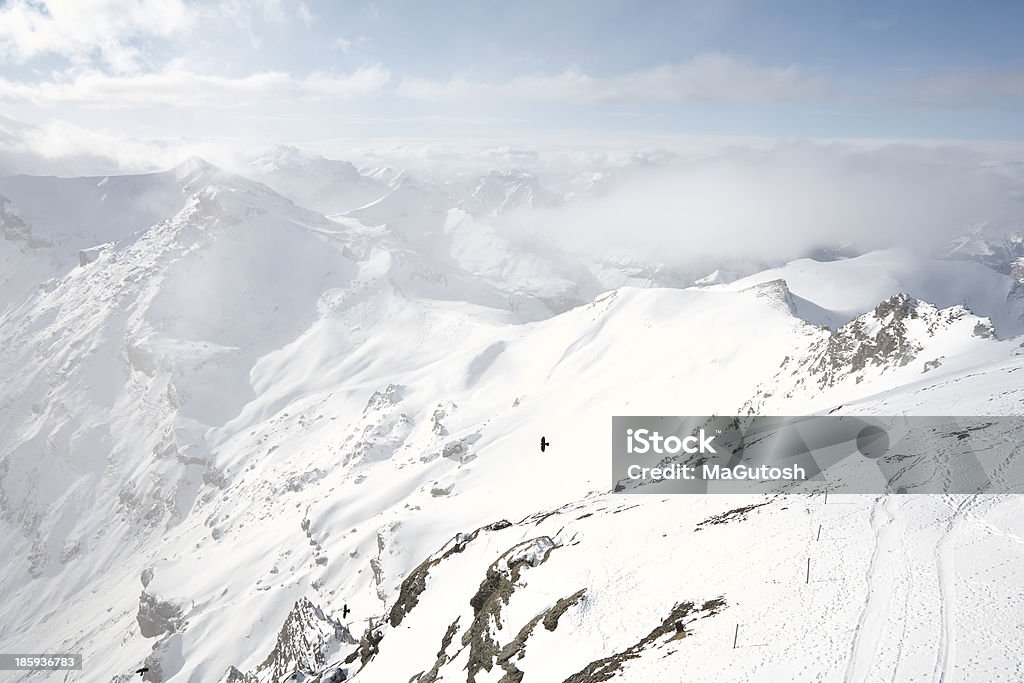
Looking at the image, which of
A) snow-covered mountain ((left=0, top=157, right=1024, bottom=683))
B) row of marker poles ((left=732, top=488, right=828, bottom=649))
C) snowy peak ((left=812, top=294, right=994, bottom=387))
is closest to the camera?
row of marker poles ((left=732, top=488, right=828, bottom=649))

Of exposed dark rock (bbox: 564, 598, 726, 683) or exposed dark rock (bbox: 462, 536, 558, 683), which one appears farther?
exposed dark rock (bbox: 462, 536, 558, 683)

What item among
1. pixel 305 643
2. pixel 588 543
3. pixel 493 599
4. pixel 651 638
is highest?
pixel 651 638

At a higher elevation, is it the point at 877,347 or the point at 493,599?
the point at 877,347

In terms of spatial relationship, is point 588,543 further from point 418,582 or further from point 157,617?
point 157,617

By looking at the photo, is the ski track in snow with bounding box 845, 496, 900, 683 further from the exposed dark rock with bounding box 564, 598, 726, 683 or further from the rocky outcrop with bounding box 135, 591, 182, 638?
the rocky outcrop with bounding box 135, 591, 182, 638

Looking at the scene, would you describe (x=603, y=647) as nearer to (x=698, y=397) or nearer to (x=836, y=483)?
(x=836, y=483)

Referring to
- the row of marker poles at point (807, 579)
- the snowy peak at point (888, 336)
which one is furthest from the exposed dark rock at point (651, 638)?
the snowy peak at point (888, 336)

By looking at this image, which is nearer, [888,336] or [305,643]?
[888,336]

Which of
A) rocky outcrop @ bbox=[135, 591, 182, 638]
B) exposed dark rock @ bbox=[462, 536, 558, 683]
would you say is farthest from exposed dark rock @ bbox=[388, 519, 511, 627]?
rocky outcrop @ bbox=[135, 591, 182, 638]

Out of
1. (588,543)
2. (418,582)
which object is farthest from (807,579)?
(418,582)

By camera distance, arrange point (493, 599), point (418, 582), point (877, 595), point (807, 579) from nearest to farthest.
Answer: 1. point (877, 595)
2. point (807, 579)
3. point (493, 599)
4. point (418, 582)

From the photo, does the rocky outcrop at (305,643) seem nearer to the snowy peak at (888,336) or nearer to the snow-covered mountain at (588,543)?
the snow-covered mountain at (588,543)
